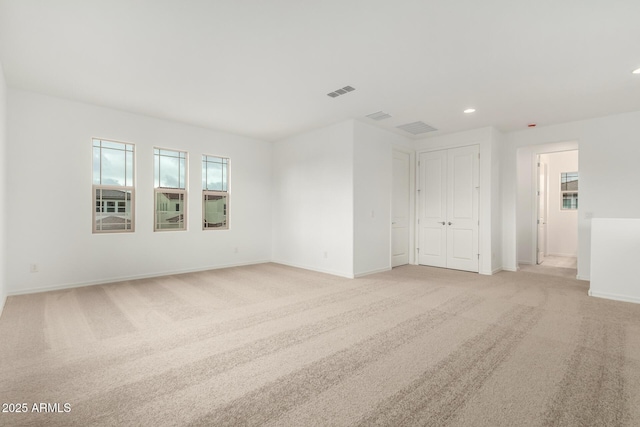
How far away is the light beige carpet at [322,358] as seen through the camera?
1.74m

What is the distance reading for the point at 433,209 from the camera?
6.52 metres

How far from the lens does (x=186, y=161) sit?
585 centimetres

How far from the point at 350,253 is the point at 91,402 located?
160 inches

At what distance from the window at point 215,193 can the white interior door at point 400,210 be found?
3.59m

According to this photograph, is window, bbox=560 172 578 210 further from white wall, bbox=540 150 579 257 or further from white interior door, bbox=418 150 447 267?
white interior door, bbox=418 150 447 267

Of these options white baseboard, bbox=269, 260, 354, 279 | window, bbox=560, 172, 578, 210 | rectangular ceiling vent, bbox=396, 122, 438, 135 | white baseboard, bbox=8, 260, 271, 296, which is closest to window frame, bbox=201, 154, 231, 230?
white baseboard, bbox=8, 260, 271, 296

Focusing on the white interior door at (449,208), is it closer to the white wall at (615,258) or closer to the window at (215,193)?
the white wall at (615,258)

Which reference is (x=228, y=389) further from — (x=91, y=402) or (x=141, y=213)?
(x=141, y=213)

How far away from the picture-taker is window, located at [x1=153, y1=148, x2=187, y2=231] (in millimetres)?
5496

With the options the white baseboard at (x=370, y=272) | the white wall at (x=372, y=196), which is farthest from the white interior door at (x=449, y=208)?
A: the white baseboard at (x=370, y=272)

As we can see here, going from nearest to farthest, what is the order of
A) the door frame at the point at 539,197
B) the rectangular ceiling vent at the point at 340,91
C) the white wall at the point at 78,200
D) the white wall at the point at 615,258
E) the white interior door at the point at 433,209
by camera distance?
1. the white wall at the point at 615,258
2. the rectangular ceiling vent at the point at 340,91
3. the white wall at the point at 78,200
4. the white interior door at the point at 433,209
5. the door frame at the point at 539,197

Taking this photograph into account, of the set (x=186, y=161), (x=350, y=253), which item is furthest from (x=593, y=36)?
(x=186, y=161)

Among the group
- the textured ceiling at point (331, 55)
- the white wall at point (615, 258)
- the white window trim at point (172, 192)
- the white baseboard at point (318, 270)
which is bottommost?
the white baseboard at point (318, 270)

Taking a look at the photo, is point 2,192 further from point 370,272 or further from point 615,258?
point 615,258
